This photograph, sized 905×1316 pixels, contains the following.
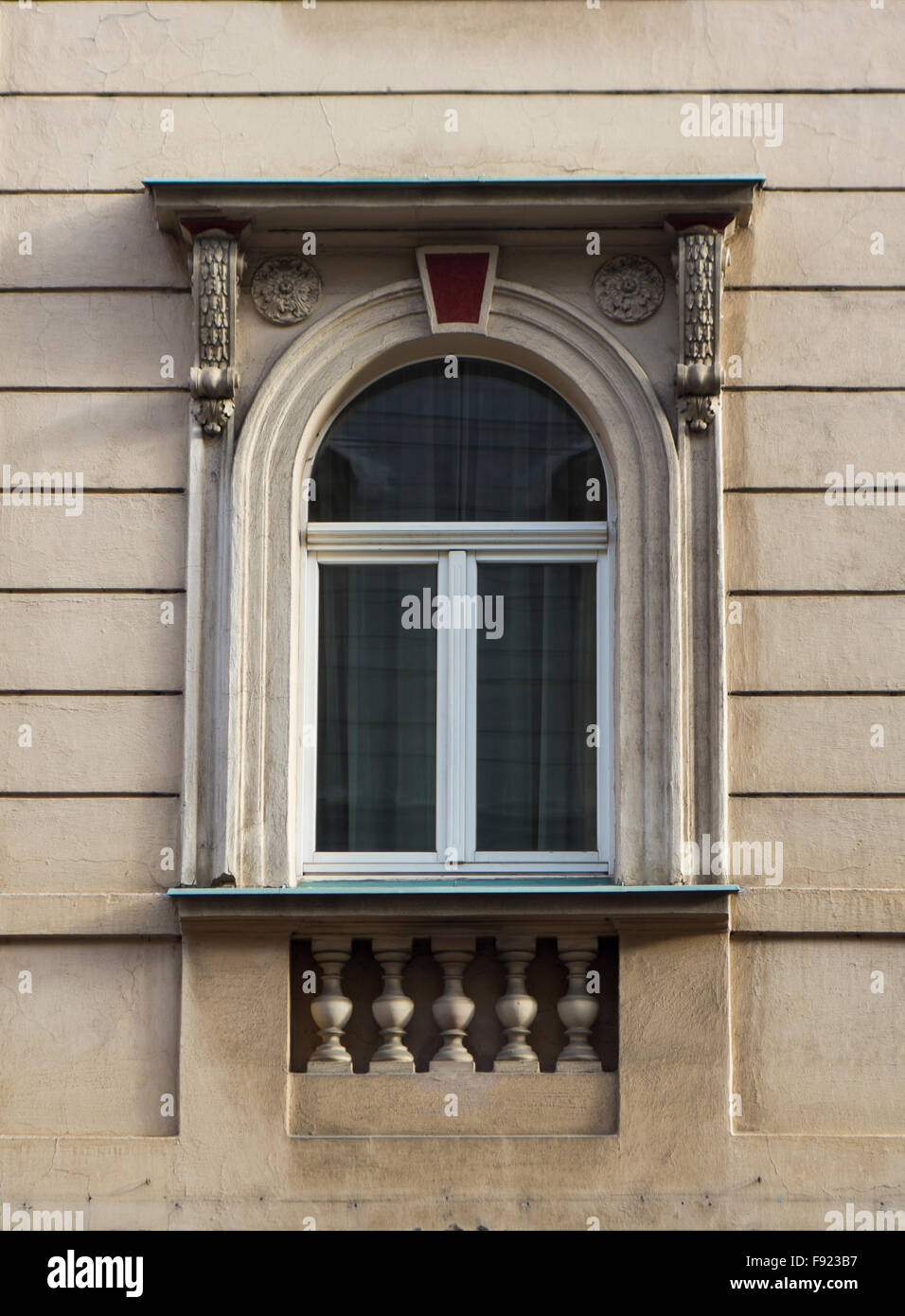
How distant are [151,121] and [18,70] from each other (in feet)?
2.31

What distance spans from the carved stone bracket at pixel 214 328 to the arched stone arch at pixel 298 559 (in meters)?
0.16

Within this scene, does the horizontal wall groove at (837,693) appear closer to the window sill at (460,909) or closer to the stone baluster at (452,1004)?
the window sill at (460,909)

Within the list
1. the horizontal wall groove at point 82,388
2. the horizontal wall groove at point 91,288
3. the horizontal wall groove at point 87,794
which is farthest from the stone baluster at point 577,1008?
the horizontal wall groove at point 91,288

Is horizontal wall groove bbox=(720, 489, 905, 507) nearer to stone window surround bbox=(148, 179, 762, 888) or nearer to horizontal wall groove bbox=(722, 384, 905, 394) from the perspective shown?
stone window surround bbox=(148, 179, 762, 888)

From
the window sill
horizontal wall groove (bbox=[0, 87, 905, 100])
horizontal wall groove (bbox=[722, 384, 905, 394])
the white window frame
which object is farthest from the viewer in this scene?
horizontal wall groove (bbox=[0, 87, 905, 100])

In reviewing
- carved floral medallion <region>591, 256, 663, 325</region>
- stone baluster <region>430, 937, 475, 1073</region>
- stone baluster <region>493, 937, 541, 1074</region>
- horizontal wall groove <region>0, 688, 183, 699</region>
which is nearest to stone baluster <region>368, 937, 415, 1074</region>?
stone baluster <region>430, 937, 475, 1073</region>

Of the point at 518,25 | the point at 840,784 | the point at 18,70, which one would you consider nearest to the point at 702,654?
the point at 840,784

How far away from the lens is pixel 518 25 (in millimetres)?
8836

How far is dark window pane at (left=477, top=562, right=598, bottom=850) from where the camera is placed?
8.38m

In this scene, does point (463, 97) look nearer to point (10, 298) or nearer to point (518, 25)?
point (518, 25)

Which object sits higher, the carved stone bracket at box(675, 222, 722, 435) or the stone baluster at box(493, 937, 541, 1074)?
the carved stone bracket at box(675, 222, 722, 435)

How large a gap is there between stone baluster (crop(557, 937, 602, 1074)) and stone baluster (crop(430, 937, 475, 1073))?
15.4 inches

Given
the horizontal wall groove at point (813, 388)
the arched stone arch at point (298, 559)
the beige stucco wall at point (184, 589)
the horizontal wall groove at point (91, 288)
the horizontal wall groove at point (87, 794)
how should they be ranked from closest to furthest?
the beige stucco wall at point (184, 589) → the arched stone arch at point (298, 559) → the horizontal wall groove at point (87, 794) → the horizontal wall groove at point (813, 388) → the horizontal wall groove at point (91, 288)

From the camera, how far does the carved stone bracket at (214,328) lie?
27.5 ft
